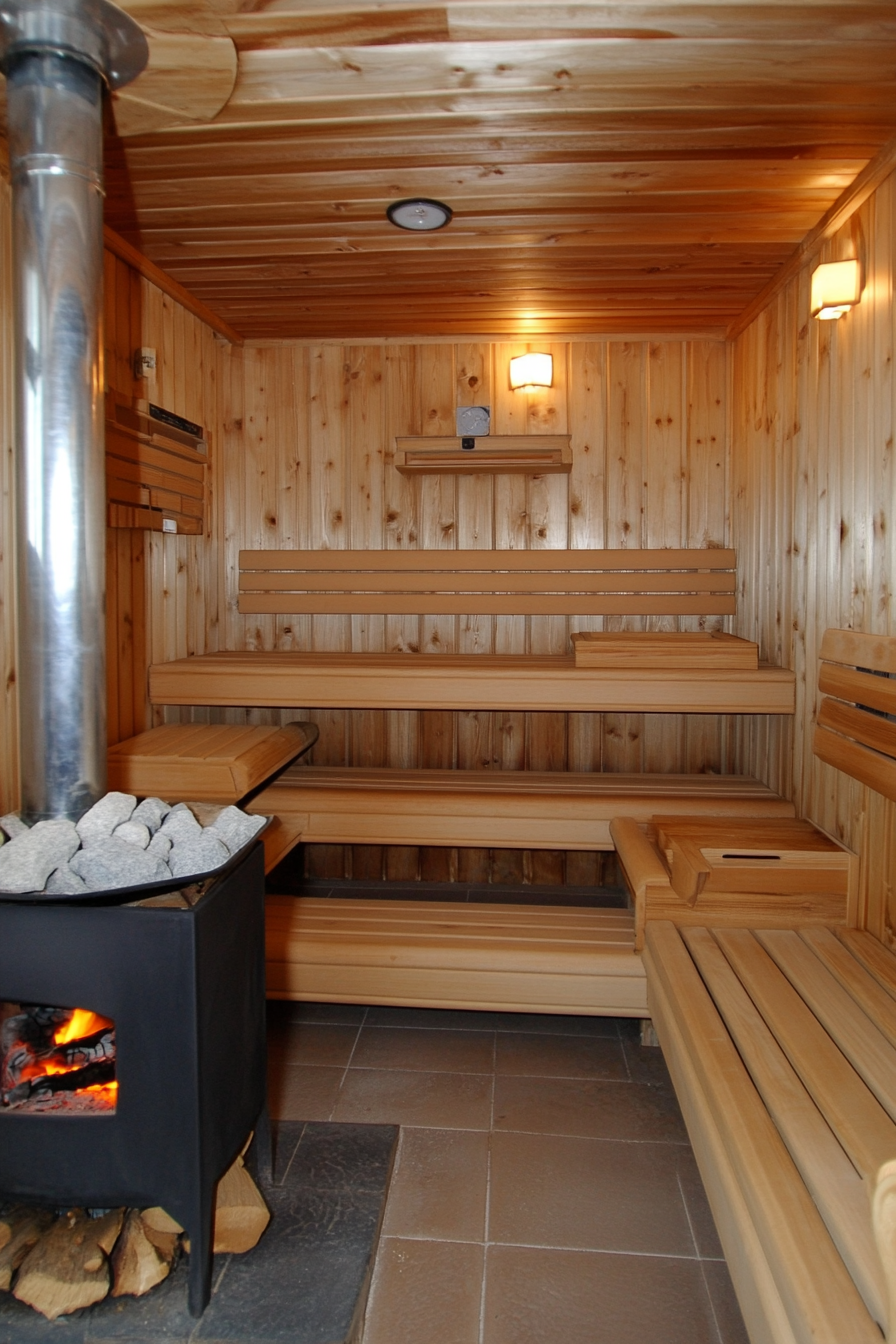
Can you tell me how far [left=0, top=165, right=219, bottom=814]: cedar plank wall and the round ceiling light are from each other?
1.05 m

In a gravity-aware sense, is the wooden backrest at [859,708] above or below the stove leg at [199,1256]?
above

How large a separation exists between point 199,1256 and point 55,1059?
0.48 m

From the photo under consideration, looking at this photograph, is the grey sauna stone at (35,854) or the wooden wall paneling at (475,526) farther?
the wooden wall paneling at (475,526)

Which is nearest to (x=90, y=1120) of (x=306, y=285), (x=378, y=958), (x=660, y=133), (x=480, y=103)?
(x=378, y=958)

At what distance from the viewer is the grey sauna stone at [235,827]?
2.01m

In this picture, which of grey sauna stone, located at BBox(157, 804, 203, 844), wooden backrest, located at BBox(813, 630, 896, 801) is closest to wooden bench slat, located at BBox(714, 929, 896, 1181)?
wooden backrest, located at BBox(813, 630, 896, 801)

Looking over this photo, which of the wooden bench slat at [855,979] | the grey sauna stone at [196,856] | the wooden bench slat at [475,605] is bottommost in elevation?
the wooden bench slat at [855,979]

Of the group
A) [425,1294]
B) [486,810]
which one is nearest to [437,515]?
[486,810]

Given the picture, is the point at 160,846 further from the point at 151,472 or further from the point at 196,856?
the point at 151,472

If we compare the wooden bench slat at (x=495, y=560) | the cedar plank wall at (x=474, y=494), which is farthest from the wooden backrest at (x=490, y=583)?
the cedar plank wall at (x=474, y=494)

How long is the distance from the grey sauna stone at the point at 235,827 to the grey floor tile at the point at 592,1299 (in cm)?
105

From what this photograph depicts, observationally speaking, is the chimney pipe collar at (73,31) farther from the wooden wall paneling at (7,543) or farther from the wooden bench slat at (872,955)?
the wooden bench slat at (872,955)

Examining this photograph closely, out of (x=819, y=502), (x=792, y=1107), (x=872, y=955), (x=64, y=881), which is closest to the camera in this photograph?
(x=792, y=1107)

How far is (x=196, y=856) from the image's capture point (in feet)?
6.16
